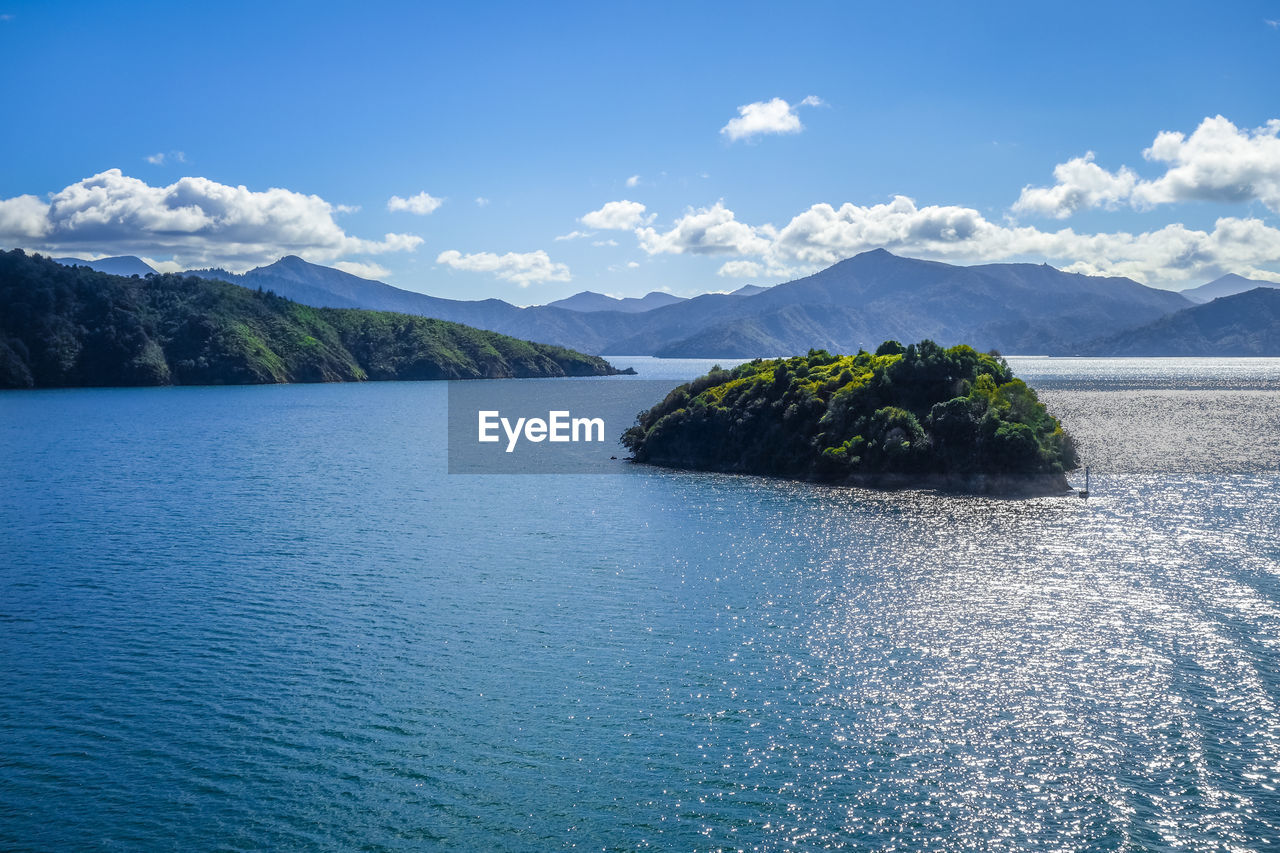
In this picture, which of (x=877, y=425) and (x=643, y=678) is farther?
(x=877, y=425)

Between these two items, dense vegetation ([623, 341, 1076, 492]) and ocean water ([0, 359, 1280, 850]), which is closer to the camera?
ocean water ([0, 359, 1280, 850])

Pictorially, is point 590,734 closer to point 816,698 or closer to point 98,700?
point 816,698

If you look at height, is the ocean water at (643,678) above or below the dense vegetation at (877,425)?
below

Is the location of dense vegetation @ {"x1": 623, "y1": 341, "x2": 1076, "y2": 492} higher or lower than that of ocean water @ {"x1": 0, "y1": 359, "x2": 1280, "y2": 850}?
higher

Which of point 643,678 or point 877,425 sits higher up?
point 877,425

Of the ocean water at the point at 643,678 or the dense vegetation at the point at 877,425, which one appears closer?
the ocean water at the point at 643,678
